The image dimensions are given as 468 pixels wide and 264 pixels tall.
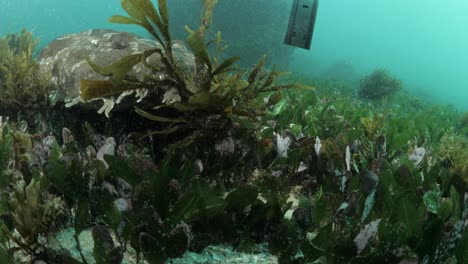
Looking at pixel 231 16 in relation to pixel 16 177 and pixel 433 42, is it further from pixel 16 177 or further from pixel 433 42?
pixel 433 42

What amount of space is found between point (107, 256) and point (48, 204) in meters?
0.39

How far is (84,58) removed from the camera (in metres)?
3.30

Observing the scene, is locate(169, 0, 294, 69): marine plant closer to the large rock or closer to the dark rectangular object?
the large rock

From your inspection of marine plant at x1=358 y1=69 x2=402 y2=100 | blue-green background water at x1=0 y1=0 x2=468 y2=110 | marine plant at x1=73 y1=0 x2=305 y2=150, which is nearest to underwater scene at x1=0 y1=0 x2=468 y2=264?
marine plant at x1=73 y1=0 x2=305 y2=150

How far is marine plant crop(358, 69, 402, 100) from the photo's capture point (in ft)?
44.9

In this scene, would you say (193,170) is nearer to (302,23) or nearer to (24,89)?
(302,23)

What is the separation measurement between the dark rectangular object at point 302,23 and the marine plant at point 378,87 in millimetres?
10820

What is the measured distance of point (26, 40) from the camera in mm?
5617

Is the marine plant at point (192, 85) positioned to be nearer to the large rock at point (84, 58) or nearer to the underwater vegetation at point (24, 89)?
the large rock at point (84, 58)

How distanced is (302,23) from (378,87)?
38.2 ft

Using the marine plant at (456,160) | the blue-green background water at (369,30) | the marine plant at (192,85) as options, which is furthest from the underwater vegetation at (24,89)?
the blue-green background water at (369,30)

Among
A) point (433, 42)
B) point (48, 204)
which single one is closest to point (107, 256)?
point (48, 204)

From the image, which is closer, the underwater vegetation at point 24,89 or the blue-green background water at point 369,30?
the underwater vegetation at point 24,89

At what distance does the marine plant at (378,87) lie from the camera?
44.9 feet
